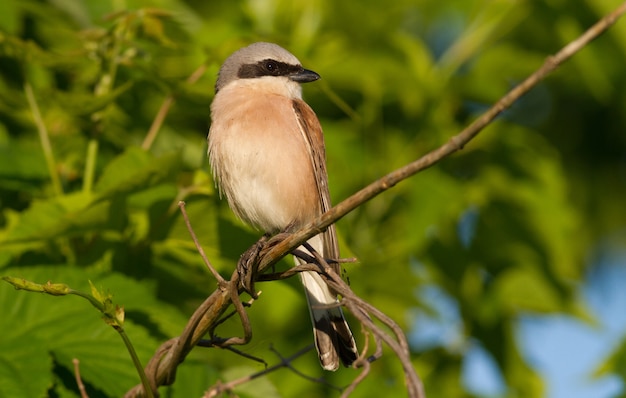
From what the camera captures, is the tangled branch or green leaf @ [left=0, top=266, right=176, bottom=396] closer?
the tangled branch

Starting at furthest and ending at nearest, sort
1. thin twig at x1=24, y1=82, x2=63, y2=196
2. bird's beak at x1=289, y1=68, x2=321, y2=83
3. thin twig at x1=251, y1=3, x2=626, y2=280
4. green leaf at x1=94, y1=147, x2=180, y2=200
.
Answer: bird's beak at x1=289, y1=68, x2=321, y2=83, thin twig at x1=24, y1=82, x2=63, y2=196, green leaf at x1=94, y1=147, x2=180, y2=200, thin twig at x1=251, y1=3, x2=626, y2=280

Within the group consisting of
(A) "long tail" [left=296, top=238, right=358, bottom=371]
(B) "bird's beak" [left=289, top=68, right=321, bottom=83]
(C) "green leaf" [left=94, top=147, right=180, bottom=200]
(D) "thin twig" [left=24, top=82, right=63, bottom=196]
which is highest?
(B) "bird's beak" [left=289, top=68, right=321, bottom=83]

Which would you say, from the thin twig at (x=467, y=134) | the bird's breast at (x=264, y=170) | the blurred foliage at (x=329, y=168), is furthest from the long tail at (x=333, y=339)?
the thin twig at (x=467, y=134)

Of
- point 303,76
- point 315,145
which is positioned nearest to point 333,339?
point 315,145

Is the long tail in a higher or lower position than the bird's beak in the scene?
lower

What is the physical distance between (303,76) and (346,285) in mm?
2417

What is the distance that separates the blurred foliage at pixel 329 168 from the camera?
3520mm

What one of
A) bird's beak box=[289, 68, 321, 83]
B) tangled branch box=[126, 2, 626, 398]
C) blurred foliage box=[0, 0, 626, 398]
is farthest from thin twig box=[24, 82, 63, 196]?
tangled branch box=[126, 2, 626, 398]

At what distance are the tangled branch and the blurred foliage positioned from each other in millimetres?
495

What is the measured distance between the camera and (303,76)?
15.4 ft

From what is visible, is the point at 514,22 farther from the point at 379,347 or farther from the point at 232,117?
the point at 379,347

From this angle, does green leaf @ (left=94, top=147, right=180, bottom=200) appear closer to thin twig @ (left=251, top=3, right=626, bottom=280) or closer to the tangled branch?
the tangled branch

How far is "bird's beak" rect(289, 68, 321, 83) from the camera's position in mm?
4657

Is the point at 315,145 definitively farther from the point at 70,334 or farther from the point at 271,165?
the point at 70,334
